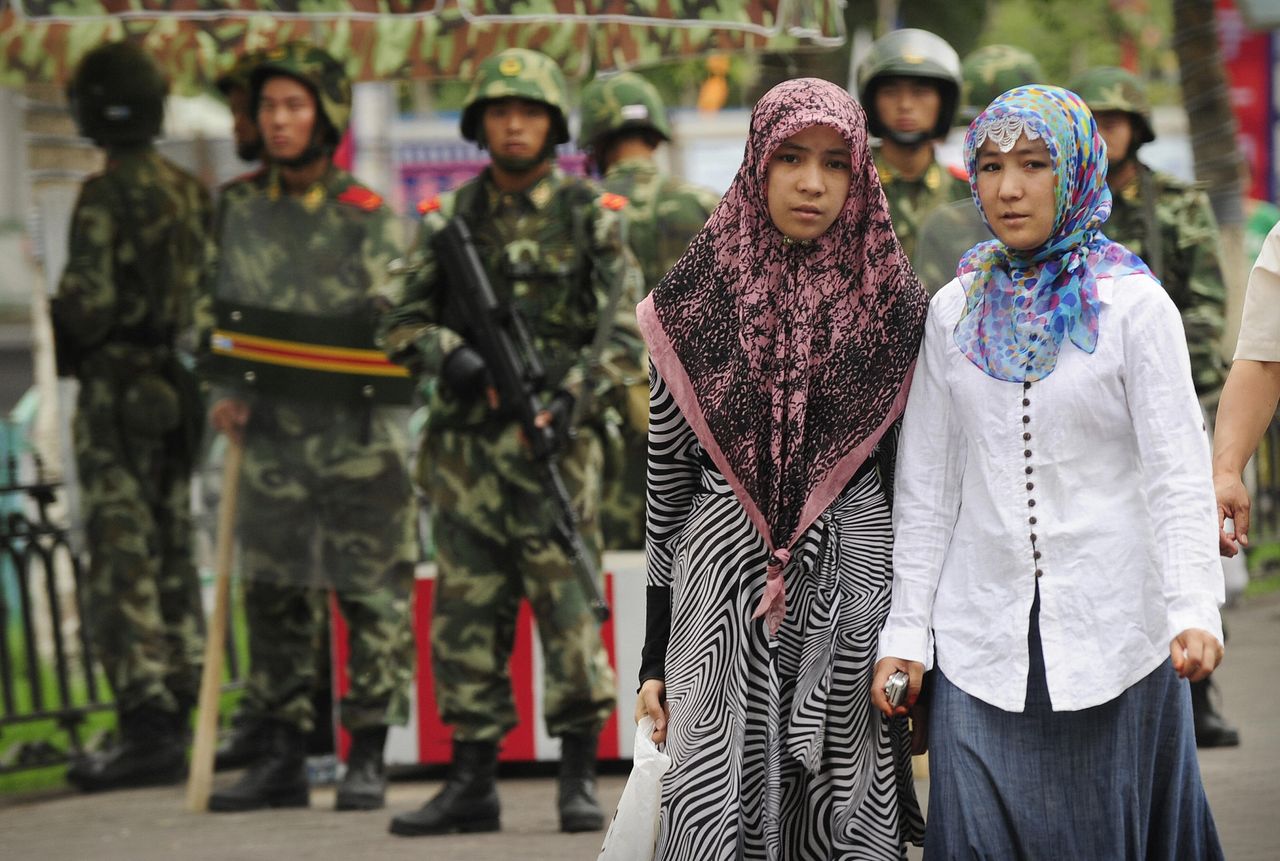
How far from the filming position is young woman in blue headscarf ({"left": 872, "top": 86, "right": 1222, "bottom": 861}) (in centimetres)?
367

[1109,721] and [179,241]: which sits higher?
[179,241]

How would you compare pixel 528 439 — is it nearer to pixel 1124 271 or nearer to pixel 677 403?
pixel 677 403

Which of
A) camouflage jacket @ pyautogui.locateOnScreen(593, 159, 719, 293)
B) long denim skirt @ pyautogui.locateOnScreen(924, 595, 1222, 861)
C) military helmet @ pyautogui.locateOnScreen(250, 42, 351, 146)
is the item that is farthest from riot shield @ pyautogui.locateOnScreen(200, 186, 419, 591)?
long denim skirt @ pyautogui.locateOnScreen(924, 595, 1222, 861)

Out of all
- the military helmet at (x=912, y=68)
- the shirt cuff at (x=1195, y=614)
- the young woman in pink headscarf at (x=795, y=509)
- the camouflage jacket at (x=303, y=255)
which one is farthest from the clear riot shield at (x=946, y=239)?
the shirt cuff at (x=1195, y=614)

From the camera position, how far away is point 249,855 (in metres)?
6.27

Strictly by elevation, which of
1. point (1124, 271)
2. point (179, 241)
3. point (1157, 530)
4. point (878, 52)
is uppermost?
point (878, 52)

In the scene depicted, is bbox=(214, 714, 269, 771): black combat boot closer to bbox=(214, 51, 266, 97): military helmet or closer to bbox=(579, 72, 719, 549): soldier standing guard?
bbox=(579, 72, 719, 549): soldier standing guard

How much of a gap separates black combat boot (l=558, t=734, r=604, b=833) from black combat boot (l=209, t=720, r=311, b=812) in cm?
104

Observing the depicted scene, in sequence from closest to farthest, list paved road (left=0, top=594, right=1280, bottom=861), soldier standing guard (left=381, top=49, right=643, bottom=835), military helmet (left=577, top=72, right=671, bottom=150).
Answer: paved road (left=0, top=594, right=1280, bottom=861) < soldier standing guard (left=381, top=49, right=643, bottom=835) < military helmet (left=577, top=72, right=671, bottom=150)

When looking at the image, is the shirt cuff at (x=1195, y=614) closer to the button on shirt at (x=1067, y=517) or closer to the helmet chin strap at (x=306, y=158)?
the button on shirt at (x=1067, y=517)

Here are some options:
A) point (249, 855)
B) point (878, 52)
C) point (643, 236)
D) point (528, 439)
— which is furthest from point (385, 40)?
point (249, 855)

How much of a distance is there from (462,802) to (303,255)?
1892 millimetres

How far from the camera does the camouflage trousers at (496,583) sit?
6383 mm

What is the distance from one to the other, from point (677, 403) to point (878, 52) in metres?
3.98
